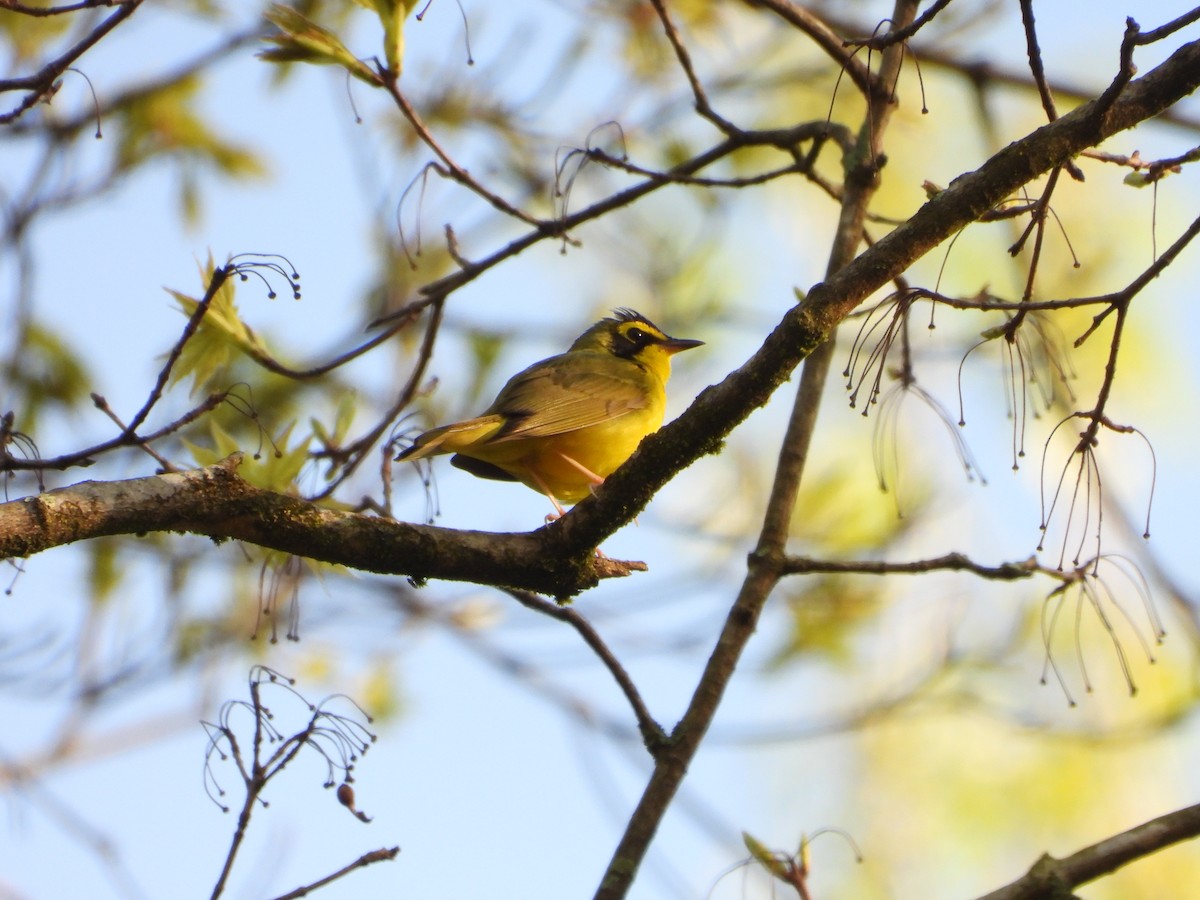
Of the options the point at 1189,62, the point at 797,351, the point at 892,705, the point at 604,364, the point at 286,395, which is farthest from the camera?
the point at 286,395

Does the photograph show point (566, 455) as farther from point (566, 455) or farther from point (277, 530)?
point (277, 530)

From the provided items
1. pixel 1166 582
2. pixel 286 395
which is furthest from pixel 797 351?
pixel 286 395

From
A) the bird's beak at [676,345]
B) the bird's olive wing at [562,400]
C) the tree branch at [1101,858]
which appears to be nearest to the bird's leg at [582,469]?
the bird's olive wing at [562,400]

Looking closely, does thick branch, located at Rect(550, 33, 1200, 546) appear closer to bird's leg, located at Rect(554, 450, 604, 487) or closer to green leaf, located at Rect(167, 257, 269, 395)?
green leaf, located at Rect(167, 257, 269, 395)

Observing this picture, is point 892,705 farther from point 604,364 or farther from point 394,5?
point 394,5

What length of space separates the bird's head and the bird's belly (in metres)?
1.19

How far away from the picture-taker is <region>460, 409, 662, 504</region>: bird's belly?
550 centimetres

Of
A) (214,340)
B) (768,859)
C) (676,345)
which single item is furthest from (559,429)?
(768,859)

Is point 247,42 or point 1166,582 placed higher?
point 247,42

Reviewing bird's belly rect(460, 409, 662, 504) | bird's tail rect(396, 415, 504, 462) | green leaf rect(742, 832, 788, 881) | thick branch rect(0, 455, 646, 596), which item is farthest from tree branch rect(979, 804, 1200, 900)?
bird's belly rect(460, 409, 662, 504)

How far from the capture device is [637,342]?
23.4 feet

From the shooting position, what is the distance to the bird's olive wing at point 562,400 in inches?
209

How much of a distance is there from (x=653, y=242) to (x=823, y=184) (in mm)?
2940

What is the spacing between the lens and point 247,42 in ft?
22.3
